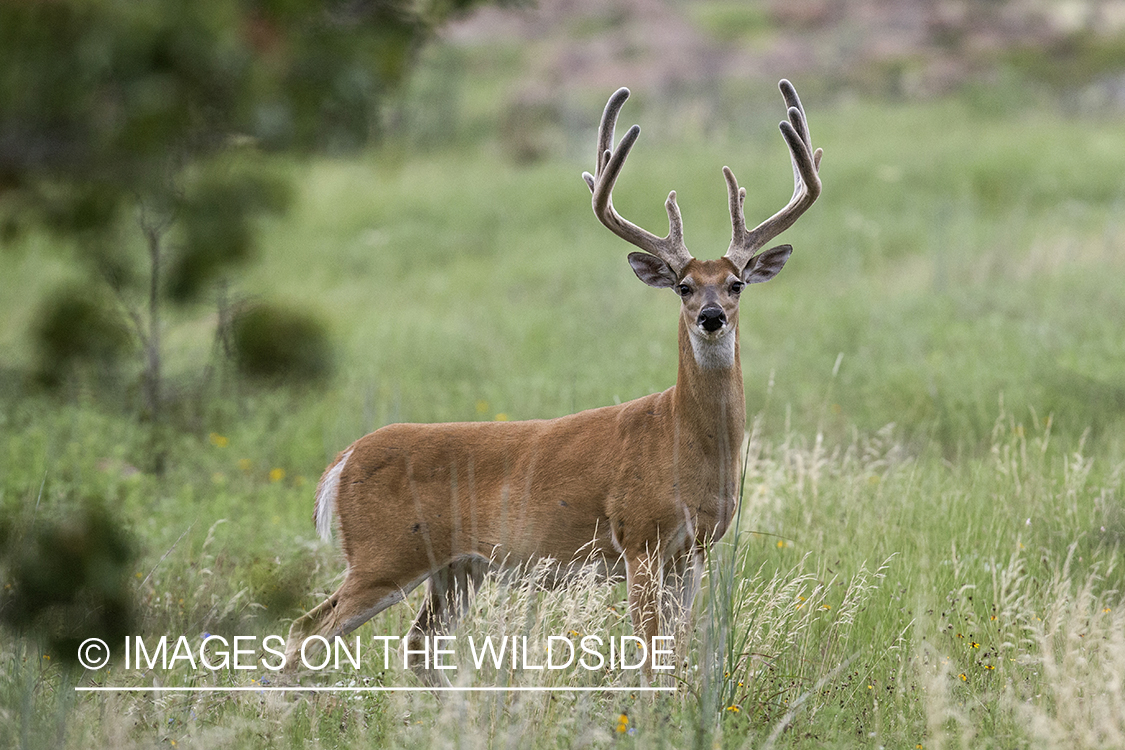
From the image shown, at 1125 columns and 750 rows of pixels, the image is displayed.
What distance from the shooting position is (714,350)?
166 inches

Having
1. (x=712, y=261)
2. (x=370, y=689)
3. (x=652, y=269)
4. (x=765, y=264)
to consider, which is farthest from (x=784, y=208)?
Result: (x=370, y=689)

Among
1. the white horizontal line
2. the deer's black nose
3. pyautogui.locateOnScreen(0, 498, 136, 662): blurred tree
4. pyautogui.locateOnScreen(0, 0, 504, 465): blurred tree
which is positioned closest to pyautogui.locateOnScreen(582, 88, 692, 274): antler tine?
the deer's black nose

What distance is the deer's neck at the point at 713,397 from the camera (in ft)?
13.8

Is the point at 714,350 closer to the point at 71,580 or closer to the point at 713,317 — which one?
the point at 713,317

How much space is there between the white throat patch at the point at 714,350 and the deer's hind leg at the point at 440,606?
45.9 inches

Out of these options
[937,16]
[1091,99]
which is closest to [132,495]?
[1091,99]

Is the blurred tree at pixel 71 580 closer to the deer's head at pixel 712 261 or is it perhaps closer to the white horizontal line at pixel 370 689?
the white horizontal line at pixel 370 689

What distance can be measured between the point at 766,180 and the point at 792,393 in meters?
9.47

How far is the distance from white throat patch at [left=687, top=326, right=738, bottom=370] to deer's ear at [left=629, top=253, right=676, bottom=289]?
0.25 meters

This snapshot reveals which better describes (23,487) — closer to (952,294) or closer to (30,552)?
(30,552)

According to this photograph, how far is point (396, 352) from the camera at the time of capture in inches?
402

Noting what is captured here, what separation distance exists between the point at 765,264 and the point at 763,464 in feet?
5.36

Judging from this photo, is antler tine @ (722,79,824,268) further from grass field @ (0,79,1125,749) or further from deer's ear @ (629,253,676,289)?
grass field @ (0,79,1125,749)

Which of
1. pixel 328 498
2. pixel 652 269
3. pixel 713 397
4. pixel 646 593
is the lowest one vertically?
pixel 646 593
